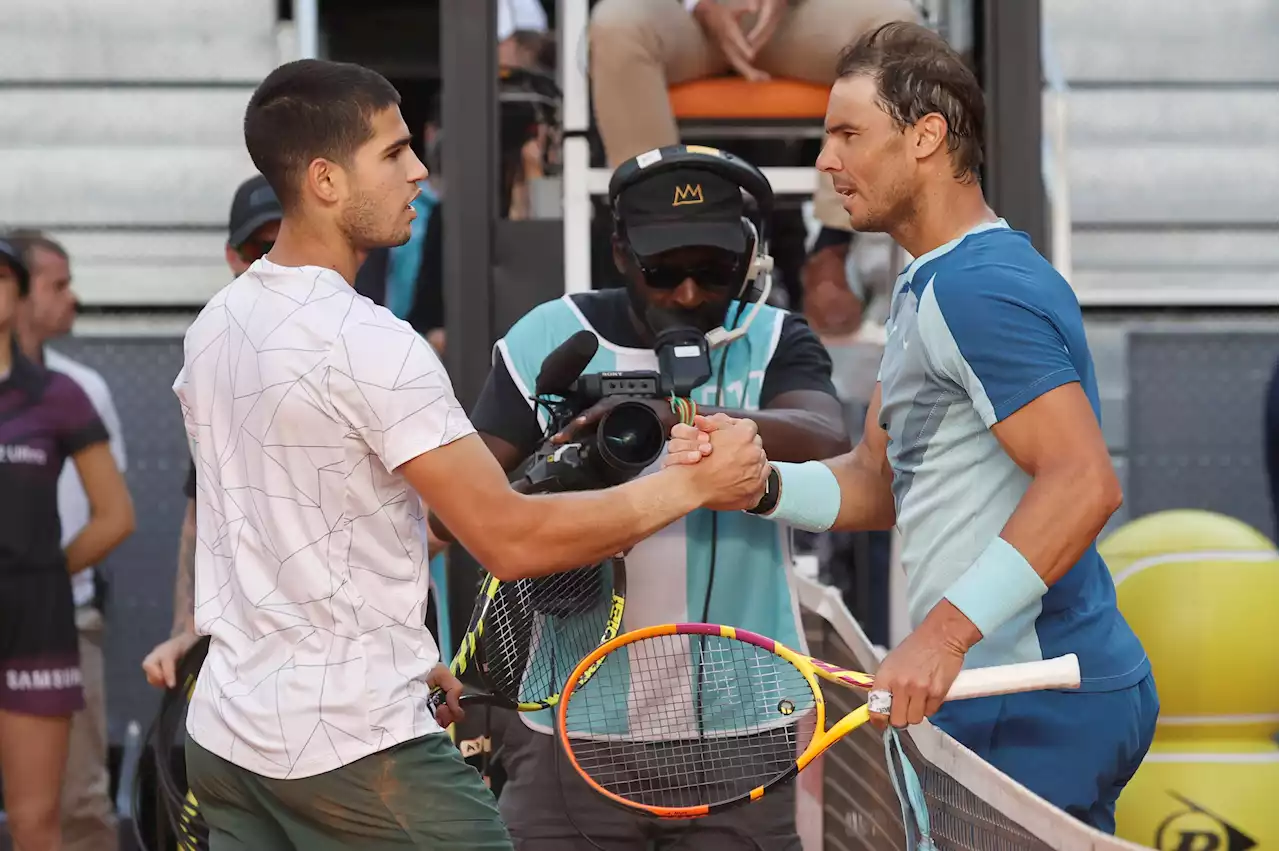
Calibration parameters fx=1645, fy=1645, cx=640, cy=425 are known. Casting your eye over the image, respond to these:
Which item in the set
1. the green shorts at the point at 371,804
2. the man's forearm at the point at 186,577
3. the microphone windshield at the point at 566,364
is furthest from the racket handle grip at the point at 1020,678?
the man's forearm at the point at 186,577

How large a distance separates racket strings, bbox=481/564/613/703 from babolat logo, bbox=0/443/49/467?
2.13 metres

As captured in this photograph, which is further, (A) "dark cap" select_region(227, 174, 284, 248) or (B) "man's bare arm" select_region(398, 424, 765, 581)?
(A) "dark cap" select_region(227, 174, 284, 248)

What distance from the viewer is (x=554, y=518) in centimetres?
204

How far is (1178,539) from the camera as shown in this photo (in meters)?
3.37

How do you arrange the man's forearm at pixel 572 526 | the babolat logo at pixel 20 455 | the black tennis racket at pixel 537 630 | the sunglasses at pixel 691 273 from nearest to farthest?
1. the man's forearm at pixel 572 526
2. the black tennis racket at pixel 537 630
3. the sunglasses at pixel 691 273
4. the babolat logo at pixel 20 455

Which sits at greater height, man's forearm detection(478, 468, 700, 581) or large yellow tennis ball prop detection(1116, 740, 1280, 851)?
man's forearm detection(478, 468, 700, 581)

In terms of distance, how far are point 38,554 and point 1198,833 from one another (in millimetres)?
2841

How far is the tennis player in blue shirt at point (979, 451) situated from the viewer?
6.42 ft

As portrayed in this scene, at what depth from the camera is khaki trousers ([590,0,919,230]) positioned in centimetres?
327

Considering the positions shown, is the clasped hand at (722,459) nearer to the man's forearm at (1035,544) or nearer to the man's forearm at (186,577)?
the man's forearm at (1035,544)

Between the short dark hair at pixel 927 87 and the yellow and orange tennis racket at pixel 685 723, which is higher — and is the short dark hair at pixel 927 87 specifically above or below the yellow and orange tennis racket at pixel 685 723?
above

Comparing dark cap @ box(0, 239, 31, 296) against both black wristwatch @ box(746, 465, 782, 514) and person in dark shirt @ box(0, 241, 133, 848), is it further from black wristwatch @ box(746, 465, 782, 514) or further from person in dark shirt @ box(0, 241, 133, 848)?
black wristwatch @ box(746, 465, 782, 514)

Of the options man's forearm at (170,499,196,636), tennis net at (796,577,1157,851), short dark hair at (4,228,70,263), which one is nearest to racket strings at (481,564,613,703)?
tennis net at (796,577,1157,851)

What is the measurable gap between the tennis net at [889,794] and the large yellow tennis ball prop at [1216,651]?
0.68 metres
